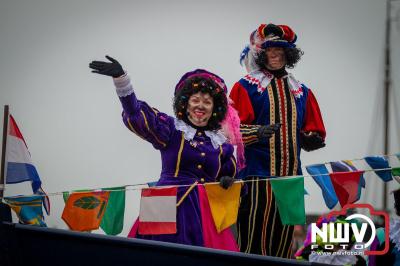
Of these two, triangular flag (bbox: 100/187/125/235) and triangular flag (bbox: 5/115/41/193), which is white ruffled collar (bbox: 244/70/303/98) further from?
triangular flag (bbox: 5/115/41/193)

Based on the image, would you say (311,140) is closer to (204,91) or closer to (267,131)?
(267,131)

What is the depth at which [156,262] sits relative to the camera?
2.27 meters

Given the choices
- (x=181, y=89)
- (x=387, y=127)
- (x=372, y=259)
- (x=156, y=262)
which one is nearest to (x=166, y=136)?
(x=181, y=89)

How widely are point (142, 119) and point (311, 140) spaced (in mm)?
858

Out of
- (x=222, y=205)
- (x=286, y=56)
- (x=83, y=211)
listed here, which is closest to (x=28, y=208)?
(x=83, y=211)

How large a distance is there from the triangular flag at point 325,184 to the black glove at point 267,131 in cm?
37

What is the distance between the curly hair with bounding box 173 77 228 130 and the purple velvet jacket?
0.16 feet

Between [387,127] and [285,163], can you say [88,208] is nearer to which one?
[285,163]

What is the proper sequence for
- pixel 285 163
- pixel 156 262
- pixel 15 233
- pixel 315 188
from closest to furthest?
1. pixel 156 262
2. pixel 15 233
3. pixel 285 163
4. pixel 315 188

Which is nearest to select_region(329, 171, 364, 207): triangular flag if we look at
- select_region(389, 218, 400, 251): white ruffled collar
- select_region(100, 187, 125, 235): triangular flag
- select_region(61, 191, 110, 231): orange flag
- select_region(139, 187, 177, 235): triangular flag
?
select_region(389, 218, 400, 251): white ruffled collar

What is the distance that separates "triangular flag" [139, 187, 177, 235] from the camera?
9.30 feet

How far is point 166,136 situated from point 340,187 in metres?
0.93

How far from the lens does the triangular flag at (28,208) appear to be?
272cm

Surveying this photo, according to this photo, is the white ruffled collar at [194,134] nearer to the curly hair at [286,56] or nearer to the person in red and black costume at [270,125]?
the person in red and black costume at [270,125]
